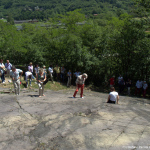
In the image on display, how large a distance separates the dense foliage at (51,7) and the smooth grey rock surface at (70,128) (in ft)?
357

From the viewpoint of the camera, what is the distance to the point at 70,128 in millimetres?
6043

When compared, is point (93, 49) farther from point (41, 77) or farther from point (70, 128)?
point (70, 128)

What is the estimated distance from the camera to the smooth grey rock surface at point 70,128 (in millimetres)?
5105

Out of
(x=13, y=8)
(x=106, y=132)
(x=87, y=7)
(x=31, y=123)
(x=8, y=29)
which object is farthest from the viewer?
(x=13, y=8)

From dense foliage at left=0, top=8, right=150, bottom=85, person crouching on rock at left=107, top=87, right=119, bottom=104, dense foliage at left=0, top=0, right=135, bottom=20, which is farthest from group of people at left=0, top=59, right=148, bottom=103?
dense foliage at left=0, top=0, right=135, bottom=20

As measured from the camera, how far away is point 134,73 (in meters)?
18.0

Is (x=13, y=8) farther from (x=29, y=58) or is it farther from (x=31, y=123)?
(x=31, y=123)

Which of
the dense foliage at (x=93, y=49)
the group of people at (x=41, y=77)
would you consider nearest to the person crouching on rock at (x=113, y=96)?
the group of people at (x=41, y=77)

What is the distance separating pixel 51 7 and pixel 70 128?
15831cm

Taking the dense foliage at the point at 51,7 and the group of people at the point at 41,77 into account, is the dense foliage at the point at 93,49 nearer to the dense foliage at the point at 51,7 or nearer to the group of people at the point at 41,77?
the group of people at the point at 41,77

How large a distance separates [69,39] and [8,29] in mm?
12383

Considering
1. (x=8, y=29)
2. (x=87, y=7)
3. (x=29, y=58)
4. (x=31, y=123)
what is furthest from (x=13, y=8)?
(x=31, y=123)

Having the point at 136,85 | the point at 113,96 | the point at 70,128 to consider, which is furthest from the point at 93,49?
the point at 70,128

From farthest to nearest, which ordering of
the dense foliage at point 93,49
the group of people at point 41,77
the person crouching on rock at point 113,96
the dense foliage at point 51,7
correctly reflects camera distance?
the dense foliage at point 51,7
the dense foliage at point 93,49
the group of people at point 41,77
the person crouching on rock at point 113,96
